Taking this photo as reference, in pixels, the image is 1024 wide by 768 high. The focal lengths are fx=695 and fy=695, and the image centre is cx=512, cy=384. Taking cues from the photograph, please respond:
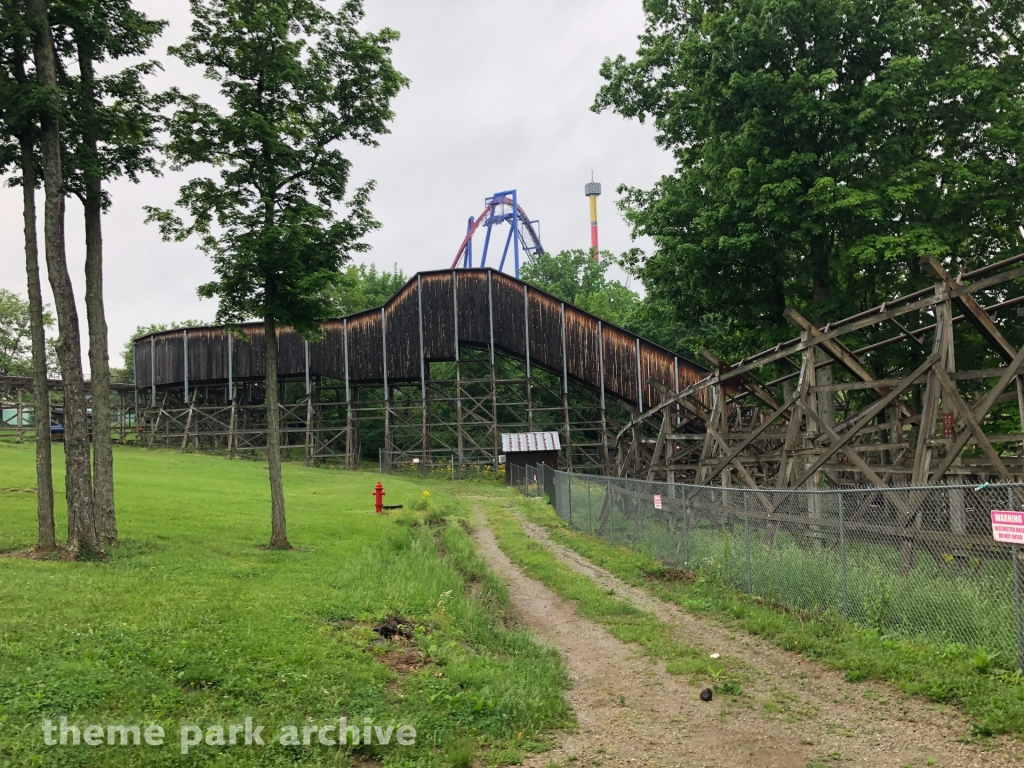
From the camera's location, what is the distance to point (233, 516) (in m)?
18.2

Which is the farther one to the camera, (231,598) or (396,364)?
(396,364)

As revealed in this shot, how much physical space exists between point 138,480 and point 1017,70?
3103cm

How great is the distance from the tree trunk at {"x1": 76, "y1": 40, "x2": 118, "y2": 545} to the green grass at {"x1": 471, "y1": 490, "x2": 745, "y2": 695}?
26.1 ft

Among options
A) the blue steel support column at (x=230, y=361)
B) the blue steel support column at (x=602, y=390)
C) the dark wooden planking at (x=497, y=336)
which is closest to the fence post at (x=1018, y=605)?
the blue steel support column at (x=602, y=390)

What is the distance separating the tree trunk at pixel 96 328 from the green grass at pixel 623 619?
7.95 meters

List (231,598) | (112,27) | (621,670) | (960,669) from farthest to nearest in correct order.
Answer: (112,27) → (231,598) → (621,670) → (960,669)

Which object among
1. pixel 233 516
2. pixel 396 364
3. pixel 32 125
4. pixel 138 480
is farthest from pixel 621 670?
pixel 396 364

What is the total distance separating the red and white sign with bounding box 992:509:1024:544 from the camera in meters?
6.49

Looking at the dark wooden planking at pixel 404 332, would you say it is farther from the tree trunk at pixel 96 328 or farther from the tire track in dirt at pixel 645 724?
the tire track in dirt at pixel 645 724

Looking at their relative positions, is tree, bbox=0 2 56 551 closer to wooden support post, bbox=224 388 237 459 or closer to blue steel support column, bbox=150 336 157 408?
wooden support post, bbox=224 388 237 459

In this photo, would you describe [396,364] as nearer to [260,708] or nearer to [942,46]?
[942,46]

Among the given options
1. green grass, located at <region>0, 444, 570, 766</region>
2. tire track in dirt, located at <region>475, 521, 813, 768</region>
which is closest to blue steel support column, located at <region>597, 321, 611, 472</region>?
green grass, located at <region>0, 444, 570, 766</region>

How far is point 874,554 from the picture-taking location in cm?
928

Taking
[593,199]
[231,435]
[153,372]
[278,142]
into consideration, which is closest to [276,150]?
[278,142]
